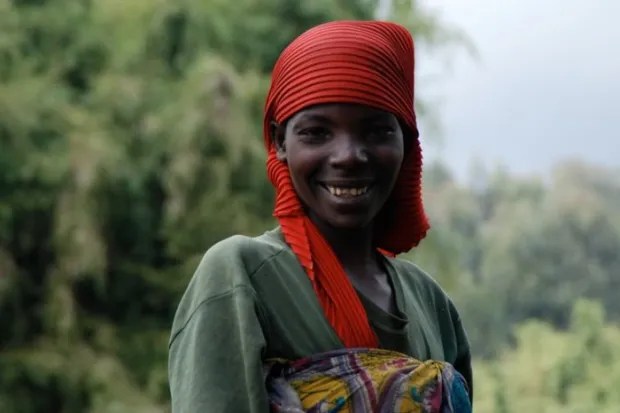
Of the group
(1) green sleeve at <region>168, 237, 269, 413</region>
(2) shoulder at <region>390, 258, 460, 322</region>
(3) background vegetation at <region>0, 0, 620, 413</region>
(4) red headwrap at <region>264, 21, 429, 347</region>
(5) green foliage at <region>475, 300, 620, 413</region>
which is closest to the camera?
(1) green sleeve at <region>168, 237, 269, 413</region>

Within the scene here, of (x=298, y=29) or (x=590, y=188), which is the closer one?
(x=298, y=29)

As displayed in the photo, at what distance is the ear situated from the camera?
1.43 m

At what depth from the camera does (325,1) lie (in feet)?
19.9

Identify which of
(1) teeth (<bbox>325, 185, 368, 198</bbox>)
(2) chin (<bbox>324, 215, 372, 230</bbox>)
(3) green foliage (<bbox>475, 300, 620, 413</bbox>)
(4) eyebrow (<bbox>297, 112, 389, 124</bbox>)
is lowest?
(3) green foliage (<bbox>475, 300, 620, 413</bbox>)

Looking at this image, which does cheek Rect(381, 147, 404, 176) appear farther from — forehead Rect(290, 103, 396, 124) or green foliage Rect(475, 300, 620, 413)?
green foliage Rect(475, 300, 620, 413)

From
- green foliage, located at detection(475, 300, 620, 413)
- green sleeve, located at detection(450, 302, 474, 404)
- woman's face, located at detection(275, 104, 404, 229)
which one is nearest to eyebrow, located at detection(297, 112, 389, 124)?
woman's face, located at detection(275, 104, 404, 229)

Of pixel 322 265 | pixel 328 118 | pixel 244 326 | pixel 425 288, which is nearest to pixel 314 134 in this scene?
pixel 328 118

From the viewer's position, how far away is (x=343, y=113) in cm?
133

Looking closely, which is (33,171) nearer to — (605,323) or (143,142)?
(143,142)

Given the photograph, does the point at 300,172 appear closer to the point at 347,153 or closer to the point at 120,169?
the point at 347,153

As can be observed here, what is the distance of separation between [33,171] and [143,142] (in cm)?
66

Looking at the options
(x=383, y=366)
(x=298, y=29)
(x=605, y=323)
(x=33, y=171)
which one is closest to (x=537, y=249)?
(x=605, y=323)

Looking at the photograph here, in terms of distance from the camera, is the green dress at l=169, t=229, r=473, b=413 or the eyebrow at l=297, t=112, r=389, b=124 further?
the eyebrow at l=297, t=112, r=389, b=124

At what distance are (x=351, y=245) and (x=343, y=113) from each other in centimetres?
21
